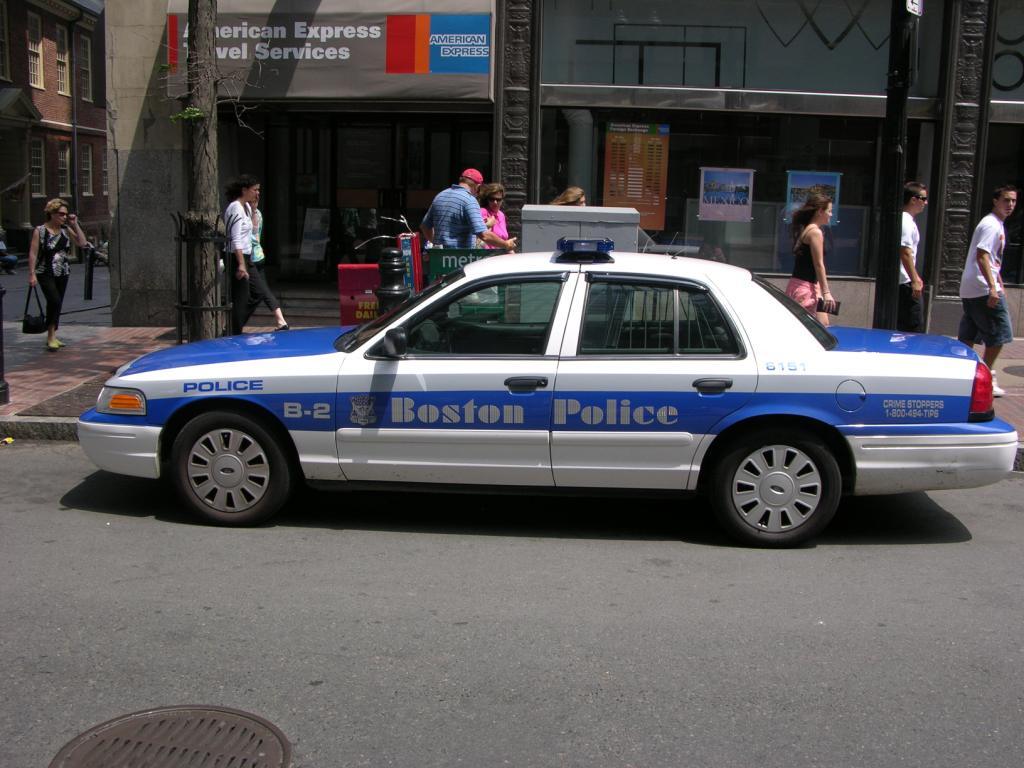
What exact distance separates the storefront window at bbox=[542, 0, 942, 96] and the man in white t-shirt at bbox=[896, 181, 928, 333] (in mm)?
4147

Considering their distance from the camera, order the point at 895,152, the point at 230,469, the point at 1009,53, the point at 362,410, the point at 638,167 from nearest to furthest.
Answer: the point at 362,410 < the point at 230,469 < the point at 895,152 < the point at 1009,53 < the point at 638,167

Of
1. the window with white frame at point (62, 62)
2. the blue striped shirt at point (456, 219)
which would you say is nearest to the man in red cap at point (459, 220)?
the blue striped shirt at point (456, 219)

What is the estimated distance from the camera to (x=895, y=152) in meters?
7.95

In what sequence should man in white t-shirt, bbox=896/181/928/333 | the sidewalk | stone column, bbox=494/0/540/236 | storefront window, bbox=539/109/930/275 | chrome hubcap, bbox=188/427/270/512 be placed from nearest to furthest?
A: 1. chrome hubcap, bbox=188/427/270/512
2. the sidewalk
3. man in white t-shirt, bbox=896/181/928/333
4. stone column, bbox=494/0/540/236
5. storefront window, bbox=539/109/930/275

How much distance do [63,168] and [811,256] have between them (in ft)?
107

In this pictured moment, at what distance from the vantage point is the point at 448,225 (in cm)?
976

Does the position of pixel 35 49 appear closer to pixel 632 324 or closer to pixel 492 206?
pixel 492 206

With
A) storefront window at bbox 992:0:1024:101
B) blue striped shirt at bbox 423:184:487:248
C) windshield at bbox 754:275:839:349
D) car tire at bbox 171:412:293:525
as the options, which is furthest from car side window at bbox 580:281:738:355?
storefront window at bbox 992:0:1024:101

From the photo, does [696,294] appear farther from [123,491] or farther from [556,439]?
[123,491]

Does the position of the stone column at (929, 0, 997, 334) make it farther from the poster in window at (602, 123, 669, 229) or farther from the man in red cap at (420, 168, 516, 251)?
the man in red cap at (420, 168, 516, 251)

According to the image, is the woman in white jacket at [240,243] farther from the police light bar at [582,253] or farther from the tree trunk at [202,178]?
the police light bar at [582,253]

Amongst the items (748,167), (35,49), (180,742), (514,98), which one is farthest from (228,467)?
(35,49)

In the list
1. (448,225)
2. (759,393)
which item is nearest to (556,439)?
(759,393)

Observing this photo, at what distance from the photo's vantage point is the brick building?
30.9 m
